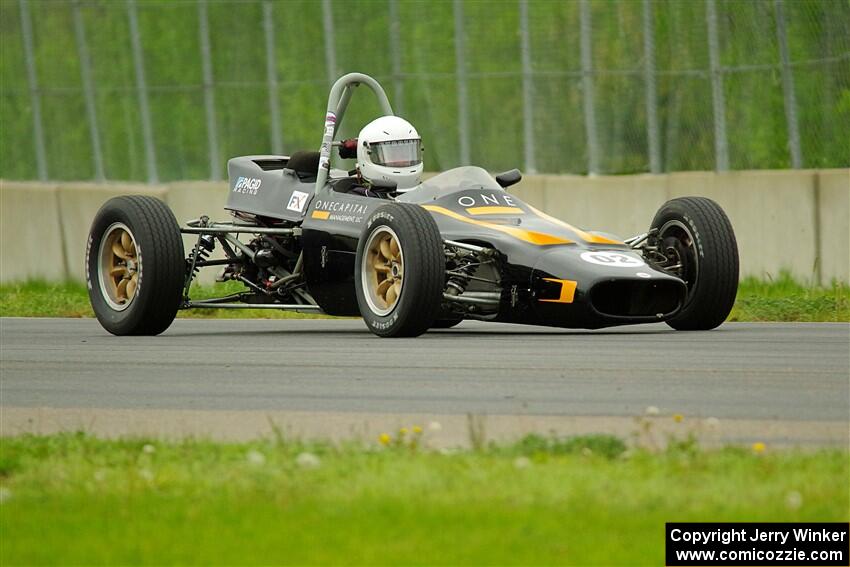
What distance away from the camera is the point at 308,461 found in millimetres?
6785

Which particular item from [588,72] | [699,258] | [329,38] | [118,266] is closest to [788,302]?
[699,258]

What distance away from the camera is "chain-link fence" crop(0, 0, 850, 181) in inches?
728

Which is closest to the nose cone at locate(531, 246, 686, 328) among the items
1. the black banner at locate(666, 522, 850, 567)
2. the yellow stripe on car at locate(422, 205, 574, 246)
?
the yellow stripe on car at locate(422, 205, 574, 246)

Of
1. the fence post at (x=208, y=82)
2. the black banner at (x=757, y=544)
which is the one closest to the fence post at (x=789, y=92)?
the fence post at (x=208, y=82)

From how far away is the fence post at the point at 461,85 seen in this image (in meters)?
20.2

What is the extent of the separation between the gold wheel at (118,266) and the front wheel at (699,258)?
13.8ft

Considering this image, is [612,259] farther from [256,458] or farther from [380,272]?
[256,458]

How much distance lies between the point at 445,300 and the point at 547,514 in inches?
275

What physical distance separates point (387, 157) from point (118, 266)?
Result: 7.79 feet

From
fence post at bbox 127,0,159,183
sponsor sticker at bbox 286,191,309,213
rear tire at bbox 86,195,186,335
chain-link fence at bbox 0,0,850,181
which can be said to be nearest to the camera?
rear tire at bbox 86,195,186,335

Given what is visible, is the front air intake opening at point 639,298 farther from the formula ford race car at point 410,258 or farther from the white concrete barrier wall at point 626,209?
the white concrete barrier wall at point 626,209

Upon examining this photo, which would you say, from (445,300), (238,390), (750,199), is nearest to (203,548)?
(238,390)

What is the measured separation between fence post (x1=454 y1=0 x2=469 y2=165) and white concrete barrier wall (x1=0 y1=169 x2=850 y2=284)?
1163mm

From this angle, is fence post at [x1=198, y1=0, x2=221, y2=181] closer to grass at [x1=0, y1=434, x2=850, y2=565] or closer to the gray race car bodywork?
the gray race car bodywork
